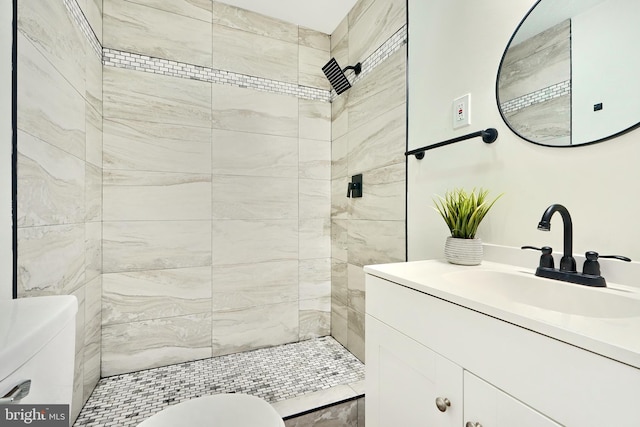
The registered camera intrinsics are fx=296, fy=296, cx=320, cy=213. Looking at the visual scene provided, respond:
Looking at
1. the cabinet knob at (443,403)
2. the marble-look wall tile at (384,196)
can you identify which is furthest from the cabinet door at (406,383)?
the marble-look wall tile at (384,196)

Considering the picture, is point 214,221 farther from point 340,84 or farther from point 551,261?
point 551,261

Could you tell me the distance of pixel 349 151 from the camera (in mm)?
1996

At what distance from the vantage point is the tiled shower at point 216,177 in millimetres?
1538

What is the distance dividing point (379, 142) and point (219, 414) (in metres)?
1.46

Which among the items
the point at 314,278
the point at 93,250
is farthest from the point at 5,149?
the point at 314,278

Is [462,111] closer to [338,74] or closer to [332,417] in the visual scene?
[338,74]

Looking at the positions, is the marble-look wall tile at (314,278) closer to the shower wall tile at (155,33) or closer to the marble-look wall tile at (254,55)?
the marble-look wall tile at (254,55)

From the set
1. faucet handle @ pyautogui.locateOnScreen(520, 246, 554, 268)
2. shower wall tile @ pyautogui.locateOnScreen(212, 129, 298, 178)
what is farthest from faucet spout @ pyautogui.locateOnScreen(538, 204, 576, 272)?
shower wall tile @ pyautogui.locateOnScreen(212, 129, 298, 178)

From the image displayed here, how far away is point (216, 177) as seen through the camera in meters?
1.92

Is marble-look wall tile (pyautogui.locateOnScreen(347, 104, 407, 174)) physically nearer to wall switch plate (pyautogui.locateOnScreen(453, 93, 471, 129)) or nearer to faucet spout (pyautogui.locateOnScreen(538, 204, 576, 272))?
wall switch plate (pyautogui.locateOnScreen(453, 93, 471, 129))

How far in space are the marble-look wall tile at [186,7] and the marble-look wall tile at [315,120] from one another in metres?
0.80

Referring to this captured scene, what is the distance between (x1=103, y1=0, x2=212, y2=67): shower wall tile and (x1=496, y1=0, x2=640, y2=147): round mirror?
68.4 inches

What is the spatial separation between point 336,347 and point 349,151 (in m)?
1.35

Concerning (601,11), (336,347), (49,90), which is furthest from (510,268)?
(49,90)
